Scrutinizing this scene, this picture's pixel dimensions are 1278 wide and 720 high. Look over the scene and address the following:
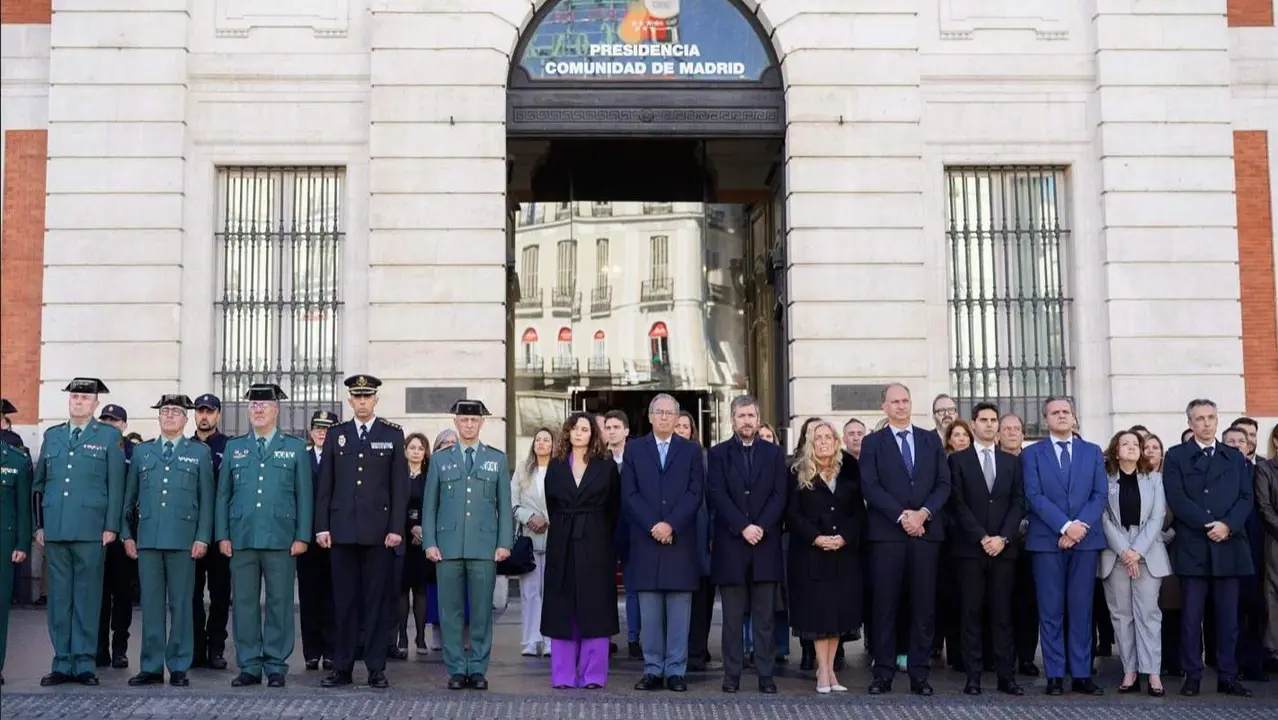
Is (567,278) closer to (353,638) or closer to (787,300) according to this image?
(787,300)

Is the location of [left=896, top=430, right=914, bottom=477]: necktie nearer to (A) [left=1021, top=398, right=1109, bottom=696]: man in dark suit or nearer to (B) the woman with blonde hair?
(A) [left=1021, top=398, right=1109, bottom=696]: man in dark suit

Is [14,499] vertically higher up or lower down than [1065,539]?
higher up

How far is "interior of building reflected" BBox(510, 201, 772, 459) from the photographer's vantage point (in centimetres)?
1827

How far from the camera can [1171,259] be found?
1431 cm

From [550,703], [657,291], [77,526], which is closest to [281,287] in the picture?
[657,291]

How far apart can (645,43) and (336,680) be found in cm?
835

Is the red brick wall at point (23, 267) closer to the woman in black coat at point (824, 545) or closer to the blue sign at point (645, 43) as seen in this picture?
the blue sign at point (645, 43)

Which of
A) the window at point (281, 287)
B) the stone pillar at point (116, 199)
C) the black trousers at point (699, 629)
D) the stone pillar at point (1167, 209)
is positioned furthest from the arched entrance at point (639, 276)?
the black trousers at point (699, 629)

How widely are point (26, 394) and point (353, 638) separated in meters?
7.39

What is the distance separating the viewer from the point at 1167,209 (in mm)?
14391

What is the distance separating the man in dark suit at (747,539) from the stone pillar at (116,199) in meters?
7.27

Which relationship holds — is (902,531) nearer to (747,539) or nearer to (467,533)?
(747,539)

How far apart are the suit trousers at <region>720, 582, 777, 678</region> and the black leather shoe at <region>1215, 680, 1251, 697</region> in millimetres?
3174

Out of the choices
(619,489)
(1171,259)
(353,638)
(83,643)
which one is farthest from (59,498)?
(1171,259)
